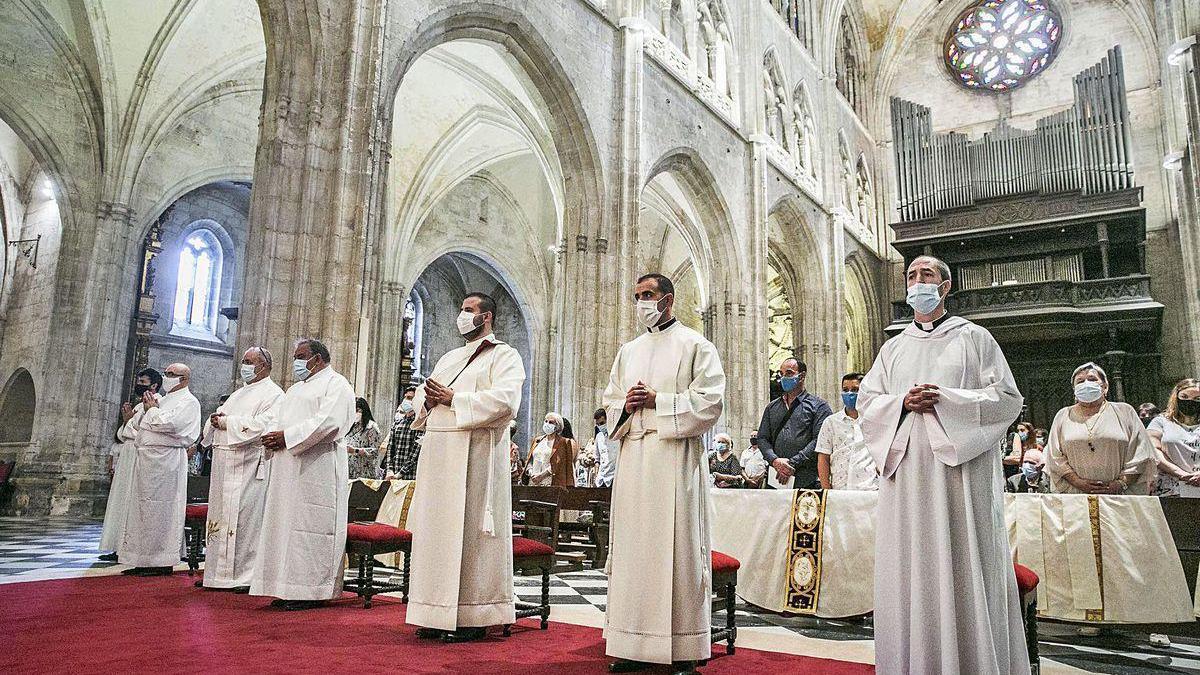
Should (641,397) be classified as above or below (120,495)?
above

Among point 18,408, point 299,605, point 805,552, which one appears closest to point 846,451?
point 805,552

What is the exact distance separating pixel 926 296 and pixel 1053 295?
1789cm

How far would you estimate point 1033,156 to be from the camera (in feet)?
71.5

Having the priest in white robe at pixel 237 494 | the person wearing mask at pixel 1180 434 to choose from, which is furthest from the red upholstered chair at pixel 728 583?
the person wearing mask at pixel 1180 434

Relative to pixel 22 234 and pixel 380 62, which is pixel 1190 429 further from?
pixel 22 234

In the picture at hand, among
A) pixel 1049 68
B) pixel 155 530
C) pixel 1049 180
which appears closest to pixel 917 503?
pixel 155 530

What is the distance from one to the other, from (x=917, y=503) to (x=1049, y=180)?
839 inches

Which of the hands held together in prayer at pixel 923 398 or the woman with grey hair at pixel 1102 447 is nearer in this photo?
the hands held together in prayer at pixel 923 398

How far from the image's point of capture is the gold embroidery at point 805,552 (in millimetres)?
5145

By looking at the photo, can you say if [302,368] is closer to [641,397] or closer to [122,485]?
[641,397]

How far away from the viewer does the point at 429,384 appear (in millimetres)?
4320

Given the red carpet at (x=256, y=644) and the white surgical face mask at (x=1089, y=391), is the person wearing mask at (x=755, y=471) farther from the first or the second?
the red carpet at (x=256, y=644)

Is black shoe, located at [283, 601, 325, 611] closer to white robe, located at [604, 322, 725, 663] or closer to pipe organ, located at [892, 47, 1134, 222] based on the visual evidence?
white robe, located at [604, 322, 725, 663]

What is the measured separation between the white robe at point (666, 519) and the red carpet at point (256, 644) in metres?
0.23
